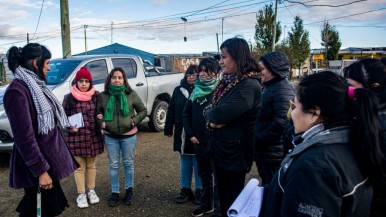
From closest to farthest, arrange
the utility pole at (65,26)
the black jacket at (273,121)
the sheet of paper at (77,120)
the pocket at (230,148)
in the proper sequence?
the pocket at (230,148) → the black jacket at (273,121) → the sheet of paper at (77,120) → the utility pole at (65,26)

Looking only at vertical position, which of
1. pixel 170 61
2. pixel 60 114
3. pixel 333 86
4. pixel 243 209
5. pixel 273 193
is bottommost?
pixel 243 209

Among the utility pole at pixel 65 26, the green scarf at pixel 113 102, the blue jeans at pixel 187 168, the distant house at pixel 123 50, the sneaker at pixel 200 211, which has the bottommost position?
the sneaker at pixel 200 211

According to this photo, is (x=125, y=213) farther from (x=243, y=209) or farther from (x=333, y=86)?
(x=333, y=86)

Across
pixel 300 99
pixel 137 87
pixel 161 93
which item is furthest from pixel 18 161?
pixel 161 93

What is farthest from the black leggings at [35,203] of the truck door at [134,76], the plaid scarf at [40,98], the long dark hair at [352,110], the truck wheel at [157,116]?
the truck wheel at [157,116]

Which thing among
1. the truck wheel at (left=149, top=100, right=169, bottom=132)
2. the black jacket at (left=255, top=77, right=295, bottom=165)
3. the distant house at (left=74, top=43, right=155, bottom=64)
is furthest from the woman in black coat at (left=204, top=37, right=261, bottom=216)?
the distant house at (left=74, top=43, right=155, bottom=64)

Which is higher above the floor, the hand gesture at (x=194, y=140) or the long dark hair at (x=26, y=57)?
the long dark hair at (x=26, y=57)

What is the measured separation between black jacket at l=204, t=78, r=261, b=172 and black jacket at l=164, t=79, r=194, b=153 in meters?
1.47

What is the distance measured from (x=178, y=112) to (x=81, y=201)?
1696 millimetres

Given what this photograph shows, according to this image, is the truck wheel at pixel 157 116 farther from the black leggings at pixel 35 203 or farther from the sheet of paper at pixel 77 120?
the black leggings at pixel 35 203

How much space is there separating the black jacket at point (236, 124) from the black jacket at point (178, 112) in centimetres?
147

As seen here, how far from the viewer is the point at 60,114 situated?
291 centimetres

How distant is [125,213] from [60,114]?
5.70 ft

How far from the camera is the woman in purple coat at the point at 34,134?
8.30 ft
